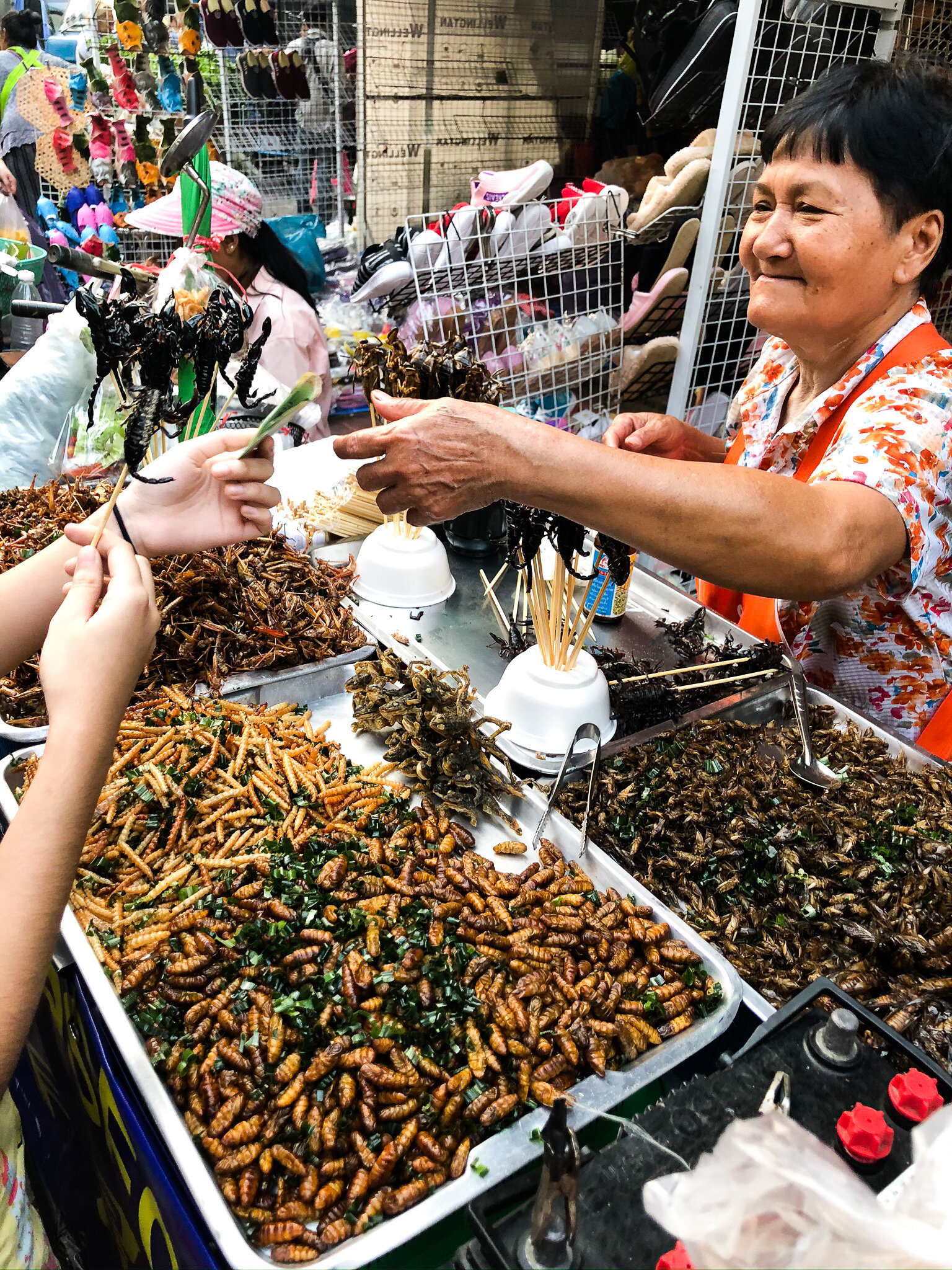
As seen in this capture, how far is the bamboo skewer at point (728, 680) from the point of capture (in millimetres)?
2379

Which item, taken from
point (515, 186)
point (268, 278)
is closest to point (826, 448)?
point (515, 186)

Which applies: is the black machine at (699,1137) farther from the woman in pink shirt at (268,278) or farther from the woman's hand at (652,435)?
the woman in pink shirt at (268,278)

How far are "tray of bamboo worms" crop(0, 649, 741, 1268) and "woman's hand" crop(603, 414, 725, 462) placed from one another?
1.17 meters

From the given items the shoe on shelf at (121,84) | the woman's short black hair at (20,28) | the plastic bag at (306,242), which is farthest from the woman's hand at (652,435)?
the woman's short black hair at (20,28)

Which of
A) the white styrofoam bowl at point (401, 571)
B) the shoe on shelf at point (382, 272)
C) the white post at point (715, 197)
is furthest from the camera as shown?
the shoe on shelf at point (382, 272)

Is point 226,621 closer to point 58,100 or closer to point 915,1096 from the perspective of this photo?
point 915,1096

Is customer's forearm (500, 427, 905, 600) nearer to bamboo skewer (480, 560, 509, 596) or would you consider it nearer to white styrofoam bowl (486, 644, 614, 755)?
white styrofoam bowl (486, 644, 614, 755)

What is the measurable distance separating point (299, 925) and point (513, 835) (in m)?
0.57

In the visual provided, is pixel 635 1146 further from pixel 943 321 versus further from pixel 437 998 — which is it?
pixel 943 321

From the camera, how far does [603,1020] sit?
1497mm

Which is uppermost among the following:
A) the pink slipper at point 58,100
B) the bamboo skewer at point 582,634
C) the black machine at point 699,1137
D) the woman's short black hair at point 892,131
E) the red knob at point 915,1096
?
the woman's short black hair at point 892,131

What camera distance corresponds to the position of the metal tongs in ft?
6.20

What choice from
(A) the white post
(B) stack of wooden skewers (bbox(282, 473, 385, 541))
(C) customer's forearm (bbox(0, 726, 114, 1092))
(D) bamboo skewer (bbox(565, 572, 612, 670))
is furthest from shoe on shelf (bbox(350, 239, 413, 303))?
(C) customer's forearm (bbox(0, 726, 114, 1092))

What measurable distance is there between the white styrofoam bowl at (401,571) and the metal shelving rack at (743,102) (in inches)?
73.0
